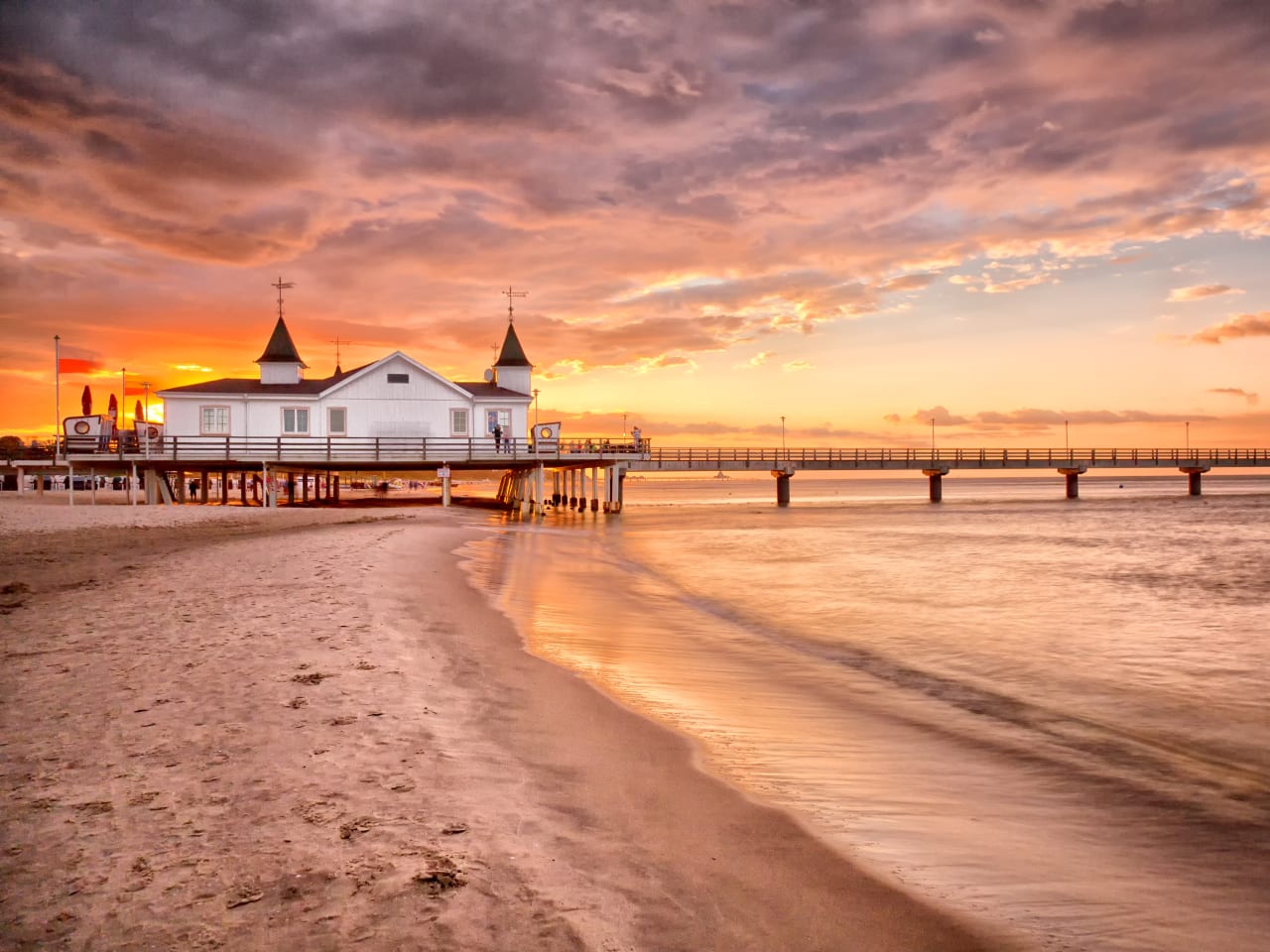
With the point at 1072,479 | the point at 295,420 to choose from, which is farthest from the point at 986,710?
the point at 1072,479

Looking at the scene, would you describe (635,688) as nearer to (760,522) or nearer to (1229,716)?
(1229,716)

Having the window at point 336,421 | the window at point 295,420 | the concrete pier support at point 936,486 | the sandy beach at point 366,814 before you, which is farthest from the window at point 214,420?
the concrete pier support at point 936,486

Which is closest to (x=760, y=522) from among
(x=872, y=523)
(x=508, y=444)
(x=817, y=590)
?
(x=872, y=523)

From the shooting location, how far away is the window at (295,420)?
4053cm

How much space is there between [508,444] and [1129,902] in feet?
128

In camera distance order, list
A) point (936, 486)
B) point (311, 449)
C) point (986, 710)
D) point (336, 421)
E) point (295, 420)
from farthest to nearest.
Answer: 1. point (936, 486)
2. point (336, 421)
3. point (295, 420)
4. point (311, 449)
5. point (986, 710)

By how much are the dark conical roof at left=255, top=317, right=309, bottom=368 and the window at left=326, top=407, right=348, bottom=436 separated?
7.38m

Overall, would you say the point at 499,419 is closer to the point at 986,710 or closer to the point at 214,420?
the point at 214,420

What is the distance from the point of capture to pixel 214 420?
3978cm

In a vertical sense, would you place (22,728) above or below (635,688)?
above

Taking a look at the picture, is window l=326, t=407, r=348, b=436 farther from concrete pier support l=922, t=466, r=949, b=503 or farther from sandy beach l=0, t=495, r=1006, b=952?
concrete pier support l=922, t=466, r=949, b=503

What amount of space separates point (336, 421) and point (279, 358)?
8.20 meters

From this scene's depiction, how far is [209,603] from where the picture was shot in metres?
11.5

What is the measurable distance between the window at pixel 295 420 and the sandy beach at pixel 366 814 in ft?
106
